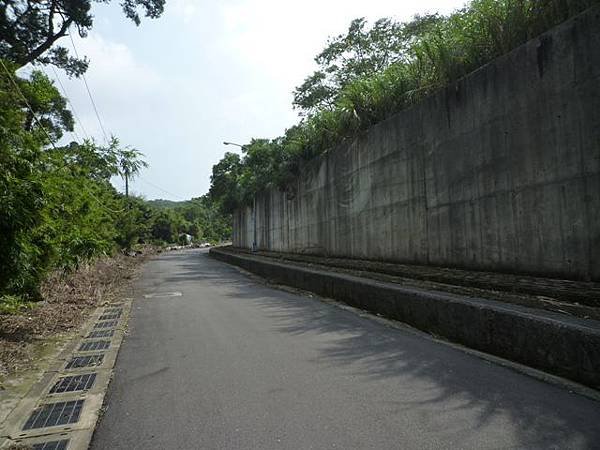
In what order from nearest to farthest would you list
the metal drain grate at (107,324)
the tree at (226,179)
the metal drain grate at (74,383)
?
the metal drain grate at (74,383)
the metal drain grate at (107,324)
the tree at (226,179)

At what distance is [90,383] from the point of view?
175 inches

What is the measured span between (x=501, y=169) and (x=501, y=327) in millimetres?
3506

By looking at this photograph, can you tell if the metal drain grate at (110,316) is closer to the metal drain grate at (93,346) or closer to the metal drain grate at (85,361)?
the metal drain grate at (93,346)

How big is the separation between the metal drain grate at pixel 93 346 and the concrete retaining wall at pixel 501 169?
21.2ft

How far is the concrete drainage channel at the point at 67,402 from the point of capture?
3.20m

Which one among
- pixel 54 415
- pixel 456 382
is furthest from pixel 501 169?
pixel 54 415

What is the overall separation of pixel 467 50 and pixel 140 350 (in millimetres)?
8449

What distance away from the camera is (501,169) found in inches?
291

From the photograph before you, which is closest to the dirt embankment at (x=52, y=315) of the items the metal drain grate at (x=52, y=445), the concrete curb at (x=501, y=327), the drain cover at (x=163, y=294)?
the drain cover at (x=163, y=294)

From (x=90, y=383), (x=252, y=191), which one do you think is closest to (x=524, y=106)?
(x=90, y=383)

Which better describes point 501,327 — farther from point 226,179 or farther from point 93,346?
point 226,179

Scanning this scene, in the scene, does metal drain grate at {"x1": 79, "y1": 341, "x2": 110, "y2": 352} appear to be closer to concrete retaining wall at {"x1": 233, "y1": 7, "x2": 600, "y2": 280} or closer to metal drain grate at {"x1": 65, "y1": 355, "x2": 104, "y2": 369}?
metal drain grate at {"x1": 65, "y1": 355, "x2": 104, "y2": 369}

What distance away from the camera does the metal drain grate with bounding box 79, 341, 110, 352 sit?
5.92 m

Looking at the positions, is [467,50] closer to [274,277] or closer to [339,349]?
[339,349]
